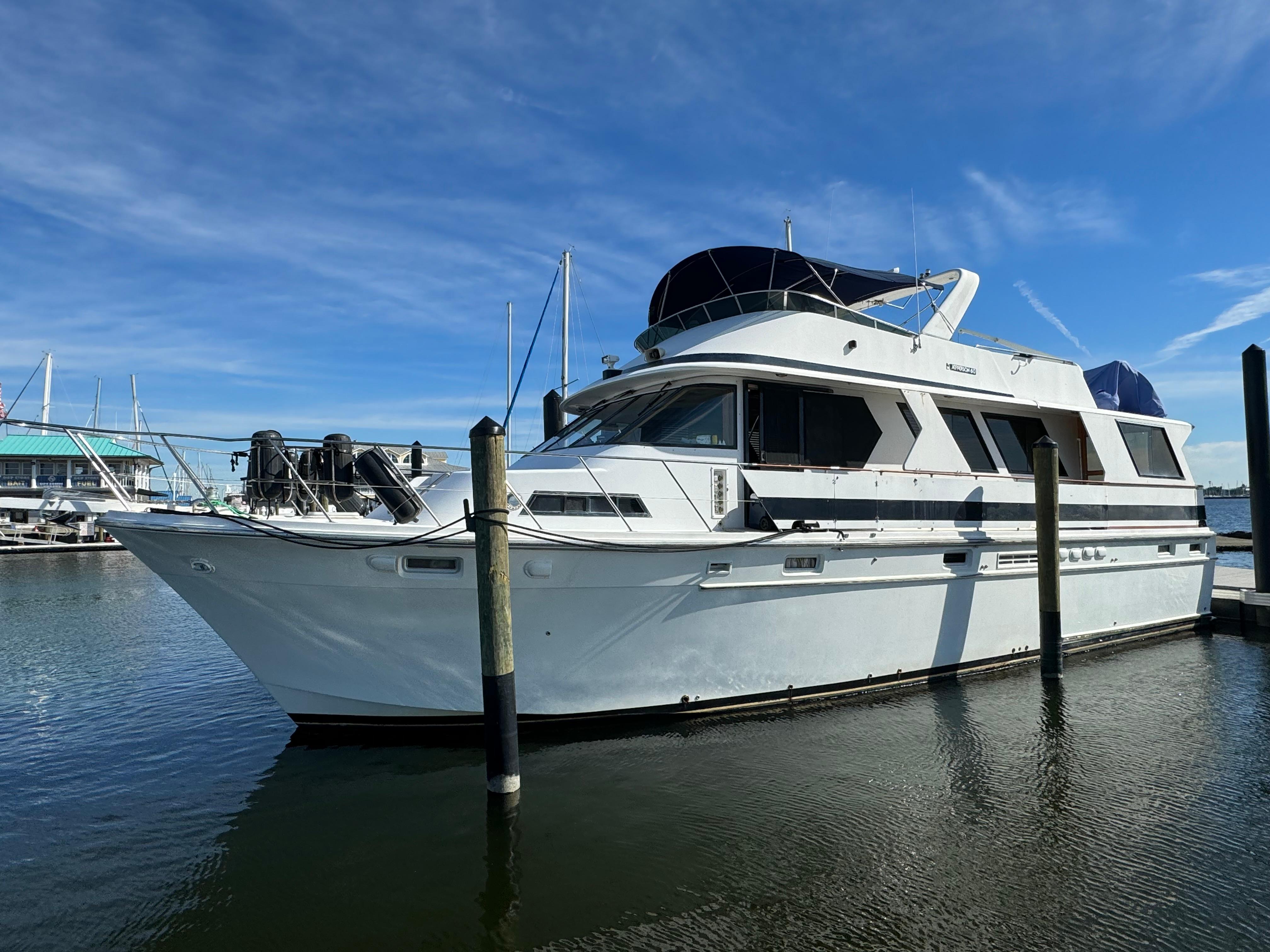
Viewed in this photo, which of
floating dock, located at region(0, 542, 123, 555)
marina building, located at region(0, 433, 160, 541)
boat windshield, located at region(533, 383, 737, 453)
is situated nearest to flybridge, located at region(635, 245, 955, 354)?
boat windshield, located at region(533, 383, 737, 453)

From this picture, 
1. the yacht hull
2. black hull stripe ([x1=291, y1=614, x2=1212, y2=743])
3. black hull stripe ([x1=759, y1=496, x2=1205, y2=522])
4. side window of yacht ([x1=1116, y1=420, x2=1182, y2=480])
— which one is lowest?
black hull stripe ([x1=291, y1=614, x2=1212, y2=743])

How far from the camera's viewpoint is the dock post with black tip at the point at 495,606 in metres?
5.30

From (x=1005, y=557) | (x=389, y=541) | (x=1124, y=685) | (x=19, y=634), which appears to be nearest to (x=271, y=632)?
(x=389, y=541)

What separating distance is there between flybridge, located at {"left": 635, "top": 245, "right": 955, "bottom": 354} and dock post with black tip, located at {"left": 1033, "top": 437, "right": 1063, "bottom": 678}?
2109 mm

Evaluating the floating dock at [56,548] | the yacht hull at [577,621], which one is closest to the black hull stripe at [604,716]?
the yacht hull at [577,621]

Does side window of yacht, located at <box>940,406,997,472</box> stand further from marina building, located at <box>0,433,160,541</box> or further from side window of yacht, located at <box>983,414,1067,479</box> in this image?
marina building, located at <box>0,433,160,541</box>

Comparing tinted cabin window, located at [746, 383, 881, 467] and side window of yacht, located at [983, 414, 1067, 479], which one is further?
side window of yacht, located at [983, 414, 1067, 479]

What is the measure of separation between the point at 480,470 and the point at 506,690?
1.56m

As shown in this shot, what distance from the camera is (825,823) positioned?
5148 mm

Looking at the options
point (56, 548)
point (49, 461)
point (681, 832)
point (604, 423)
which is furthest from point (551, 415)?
point (49, 461)

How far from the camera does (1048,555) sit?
8484 mm

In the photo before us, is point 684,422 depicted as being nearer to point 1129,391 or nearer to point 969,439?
point 969,439

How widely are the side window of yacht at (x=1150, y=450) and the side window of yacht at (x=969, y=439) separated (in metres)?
2.80

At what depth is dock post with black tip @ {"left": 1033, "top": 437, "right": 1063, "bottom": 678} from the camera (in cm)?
849
